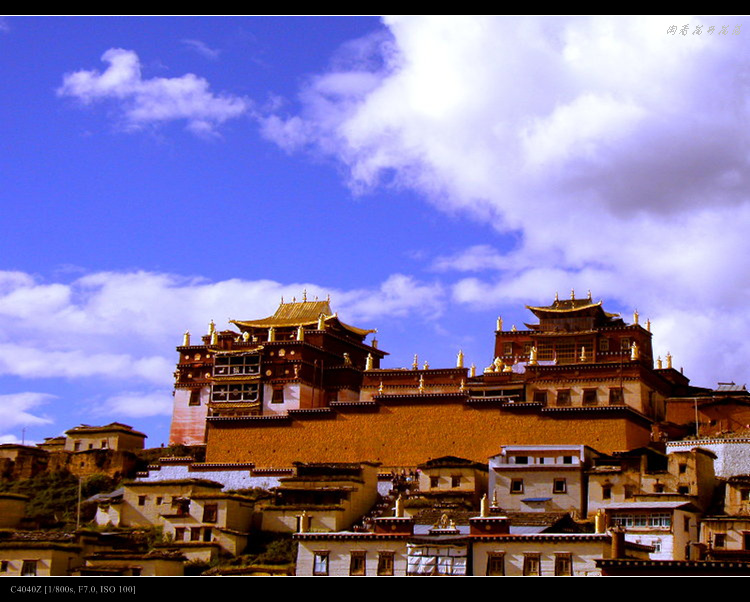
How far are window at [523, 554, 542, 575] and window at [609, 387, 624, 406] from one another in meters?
17.4

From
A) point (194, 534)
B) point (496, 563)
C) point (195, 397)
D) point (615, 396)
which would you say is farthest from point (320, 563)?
point (195, 397)

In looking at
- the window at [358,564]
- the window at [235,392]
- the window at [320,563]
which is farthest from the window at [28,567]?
the window at [235,392]

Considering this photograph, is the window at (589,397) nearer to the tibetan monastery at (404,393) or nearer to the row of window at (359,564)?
the tibetan monastery at (404,393)

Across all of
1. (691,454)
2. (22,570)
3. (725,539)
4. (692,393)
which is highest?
(692,393)

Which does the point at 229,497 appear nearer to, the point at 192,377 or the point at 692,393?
the point at 192,377

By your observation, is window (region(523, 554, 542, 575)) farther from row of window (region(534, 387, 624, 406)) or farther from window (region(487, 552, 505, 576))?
row of window (region(534, 387, 624, 406))

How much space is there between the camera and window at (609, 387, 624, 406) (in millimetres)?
45938

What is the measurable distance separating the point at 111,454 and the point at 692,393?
2476cm

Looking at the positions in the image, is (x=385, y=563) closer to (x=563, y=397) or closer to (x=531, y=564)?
(x=531, y=564)

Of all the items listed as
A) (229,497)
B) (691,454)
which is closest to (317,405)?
(229,497)

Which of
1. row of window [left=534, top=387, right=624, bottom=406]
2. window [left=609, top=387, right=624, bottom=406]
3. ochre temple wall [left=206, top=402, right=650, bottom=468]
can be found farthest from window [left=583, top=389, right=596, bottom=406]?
ochre temple wall [left=206, top=402, right=650, bottom=468]

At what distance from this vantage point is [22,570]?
107ft

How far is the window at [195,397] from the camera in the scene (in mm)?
52250

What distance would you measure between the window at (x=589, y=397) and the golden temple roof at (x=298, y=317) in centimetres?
1389
